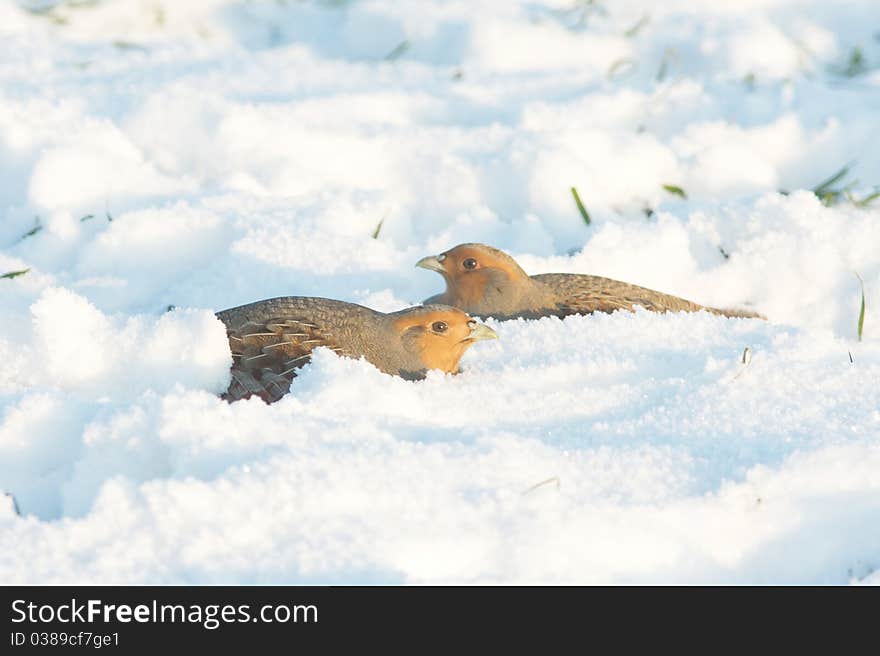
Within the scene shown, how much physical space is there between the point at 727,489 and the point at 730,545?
0.36 ft

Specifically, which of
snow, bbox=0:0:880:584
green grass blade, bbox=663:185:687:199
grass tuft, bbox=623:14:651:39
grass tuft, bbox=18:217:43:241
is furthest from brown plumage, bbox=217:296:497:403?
grass tuft, bbox=623:14:651:39

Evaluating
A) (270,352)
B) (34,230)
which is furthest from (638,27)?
(270,352)

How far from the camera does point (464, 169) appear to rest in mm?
4480

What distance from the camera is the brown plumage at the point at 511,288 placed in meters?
3.64

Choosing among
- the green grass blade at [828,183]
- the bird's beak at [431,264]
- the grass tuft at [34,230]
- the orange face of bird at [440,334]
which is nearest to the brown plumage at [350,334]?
the orange face of bird at [440,334]

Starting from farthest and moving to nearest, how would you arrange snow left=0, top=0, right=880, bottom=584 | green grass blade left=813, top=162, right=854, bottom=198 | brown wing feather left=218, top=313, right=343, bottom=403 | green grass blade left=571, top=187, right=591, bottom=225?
green grass blade left=813, top=162, right=854, bottom=198
green grass blade left=571, top=187, right=591, bottom=225
brown wing feather left=218, top=313, right=343, bottom=403
snow left=0, top=0, right=880, bottom=584

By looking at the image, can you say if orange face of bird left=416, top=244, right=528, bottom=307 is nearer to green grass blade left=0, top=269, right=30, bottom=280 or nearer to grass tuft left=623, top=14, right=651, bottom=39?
green grass blade left=0, top=269, right=30, bottom=280

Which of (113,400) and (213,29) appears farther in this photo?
(213,29)

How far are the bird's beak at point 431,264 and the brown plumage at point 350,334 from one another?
1.79 ft

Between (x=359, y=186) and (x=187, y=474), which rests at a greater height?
(x=187, y=474)

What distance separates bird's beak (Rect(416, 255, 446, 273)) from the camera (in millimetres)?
3643

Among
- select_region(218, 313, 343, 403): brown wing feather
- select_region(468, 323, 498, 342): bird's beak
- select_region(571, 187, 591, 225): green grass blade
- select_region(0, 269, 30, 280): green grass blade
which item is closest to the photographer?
select_region(218, 313, 343, 403): brown wing feather
